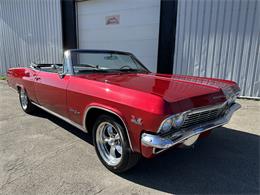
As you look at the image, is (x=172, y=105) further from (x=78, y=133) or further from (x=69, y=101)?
(x=78, y=133)

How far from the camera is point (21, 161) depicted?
8.91 ft

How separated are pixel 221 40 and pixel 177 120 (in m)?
4.75

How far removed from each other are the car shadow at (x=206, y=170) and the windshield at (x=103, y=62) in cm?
120

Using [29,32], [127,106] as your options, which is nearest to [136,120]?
[127,106]

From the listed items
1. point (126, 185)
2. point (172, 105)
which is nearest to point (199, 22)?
point (172, 105)

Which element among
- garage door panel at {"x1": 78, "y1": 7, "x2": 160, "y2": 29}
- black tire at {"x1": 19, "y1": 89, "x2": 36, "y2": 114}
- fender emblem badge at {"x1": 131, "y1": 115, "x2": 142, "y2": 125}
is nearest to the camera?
fender emblem badge at {"x1": 131, "y1": 115, "x2": 142, "y2": 125}

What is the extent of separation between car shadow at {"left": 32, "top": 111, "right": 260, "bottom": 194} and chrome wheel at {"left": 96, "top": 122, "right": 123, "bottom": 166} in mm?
278

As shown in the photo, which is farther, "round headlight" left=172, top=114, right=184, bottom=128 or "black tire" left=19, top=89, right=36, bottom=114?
"black tire" left=19, top=89, right=36, bottom=114

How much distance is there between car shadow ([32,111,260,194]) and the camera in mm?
2213

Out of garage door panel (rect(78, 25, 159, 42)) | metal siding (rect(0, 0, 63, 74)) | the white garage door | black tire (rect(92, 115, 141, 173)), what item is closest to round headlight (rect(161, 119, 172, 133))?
black tire (rect(92, 115, 141, 173))

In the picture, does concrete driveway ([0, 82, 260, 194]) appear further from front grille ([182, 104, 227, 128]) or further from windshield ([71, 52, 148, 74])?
windshield ([71, 52, 148, 74])

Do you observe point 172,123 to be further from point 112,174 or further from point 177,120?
point 112,174

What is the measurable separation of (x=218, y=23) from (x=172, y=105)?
489 centimetres

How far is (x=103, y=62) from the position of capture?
3631 mm
